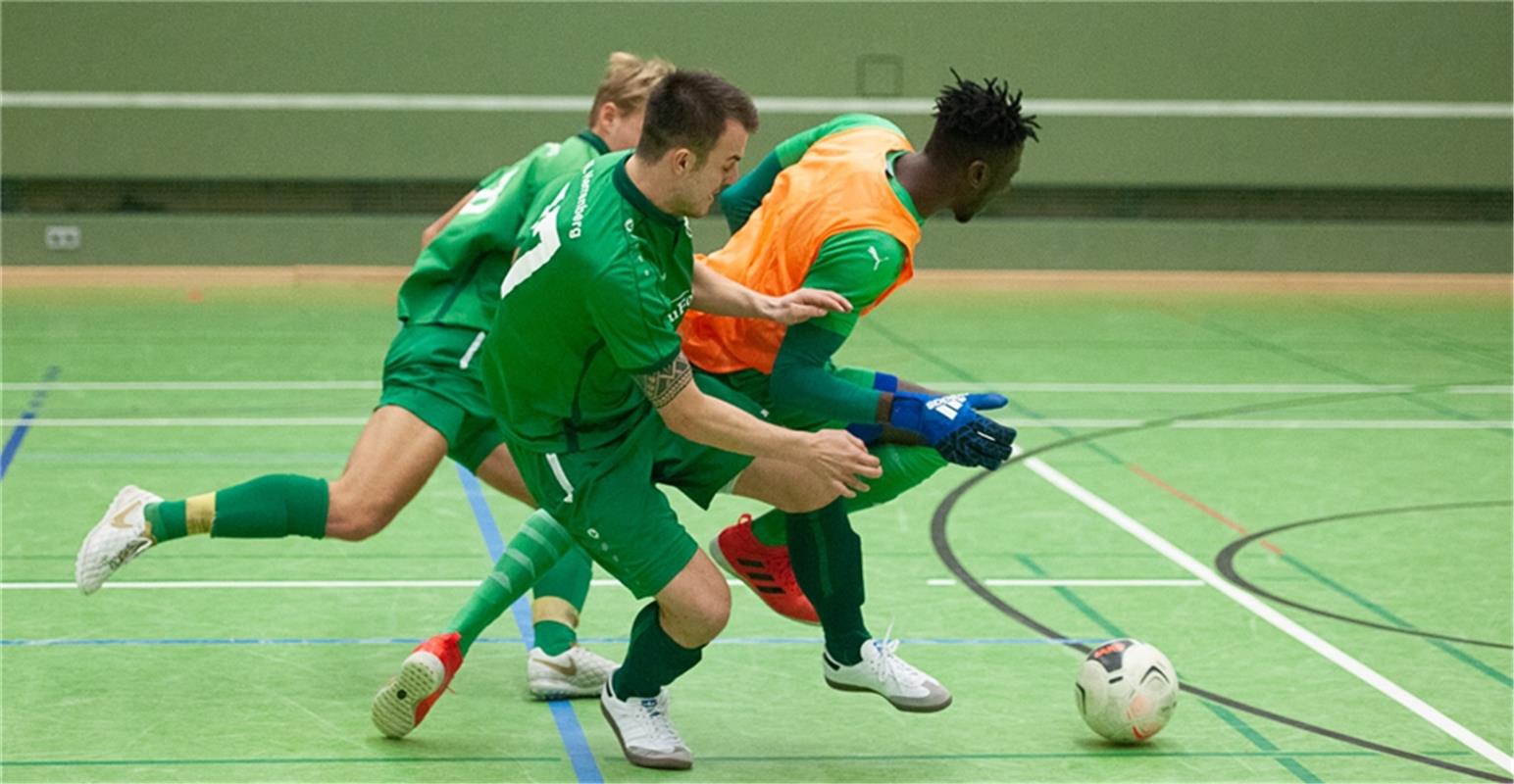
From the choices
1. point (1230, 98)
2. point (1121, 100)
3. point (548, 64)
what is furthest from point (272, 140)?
point (1230, 98)

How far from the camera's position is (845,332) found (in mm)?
4414

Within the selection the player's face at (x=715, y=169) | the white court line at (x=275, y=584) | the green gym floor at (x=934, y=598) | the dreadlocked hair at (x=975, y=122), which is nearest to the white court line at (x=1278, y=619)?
the green gym floor at (x=934, y=598)

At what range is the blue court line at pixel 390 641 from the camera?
5.46 m

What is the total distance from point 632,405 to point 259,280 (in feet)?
37.0

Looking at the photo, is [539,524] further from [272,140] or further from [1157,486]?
[272,140]

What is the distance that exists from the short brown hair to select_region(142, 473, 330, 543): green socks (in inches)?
60.2

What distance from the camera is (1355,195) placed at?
53.1ft

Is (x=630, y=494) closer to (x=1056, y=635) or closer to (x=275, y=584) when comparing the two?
(x=1056, y=635)

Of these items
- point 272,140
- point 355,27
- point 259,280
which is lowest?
point 259,280

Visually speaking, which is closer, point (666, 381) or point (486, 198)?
point (666, 381)

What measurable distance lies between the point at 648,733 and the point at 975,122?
1694 millimetres

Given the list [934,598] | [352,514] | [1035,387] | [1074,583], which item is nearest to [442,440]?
[352,514]

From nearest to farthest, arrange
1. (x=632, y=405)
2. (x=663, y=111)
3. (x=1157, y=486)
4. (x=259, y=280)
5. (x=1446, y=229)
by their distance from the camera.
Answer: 1. (x=663, y=111)
2. (x=632, y=405)
3. (x=1157, y=486)
4. (x=259, y=280)
5. (x=1446, y=229)

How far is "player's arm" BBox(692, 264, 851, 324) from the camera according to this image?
430cm
